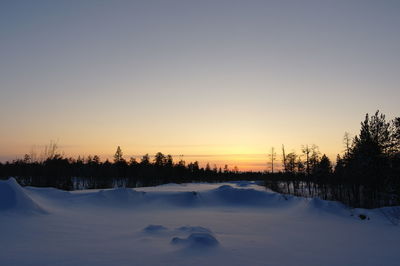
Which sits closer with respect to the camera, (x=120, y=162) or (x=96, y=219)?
(x=96, y=219)

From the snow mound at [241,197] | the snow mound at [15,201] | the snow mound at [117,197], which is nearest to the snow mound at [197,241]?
the snow mound at [15,201]

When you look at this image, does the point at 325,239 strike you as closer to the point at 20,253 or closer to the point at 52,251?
the point at 52,251

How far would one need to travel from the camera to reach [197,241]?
9.66m

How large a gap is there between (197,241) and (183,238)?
0.78 meters

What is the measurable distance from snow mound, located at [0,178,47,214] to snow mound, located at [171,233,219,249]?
9322 millimetres

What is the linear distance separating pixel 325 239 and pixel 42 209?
14552mm

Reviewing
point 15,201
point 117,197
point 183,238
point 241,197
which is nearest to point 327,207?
point 241,197

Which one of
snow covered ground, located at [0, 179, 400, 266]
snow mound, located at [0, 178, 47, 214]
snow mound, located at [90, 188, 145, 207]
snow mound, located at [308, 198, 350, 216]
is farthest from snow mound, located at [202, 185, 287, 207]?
snow mound, located at [0, 178, 47, 214]

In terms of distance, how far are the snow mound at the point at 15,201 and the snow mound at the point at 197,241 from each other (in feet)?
30.6

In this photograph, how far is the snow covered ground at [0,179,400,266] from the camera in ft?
26.8

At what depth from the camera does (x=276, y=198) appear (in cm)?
2711

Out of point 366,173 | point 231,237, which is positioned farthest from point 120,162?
point 231,237

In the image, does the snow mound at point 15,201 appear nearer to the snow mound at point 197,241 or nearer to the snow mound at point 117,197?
the snow mound at point 117,197

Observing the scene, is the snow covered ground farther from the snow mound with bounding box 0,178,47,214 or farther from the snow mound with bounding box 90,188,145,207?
the snow mound with bounding box 90,188,145,207
